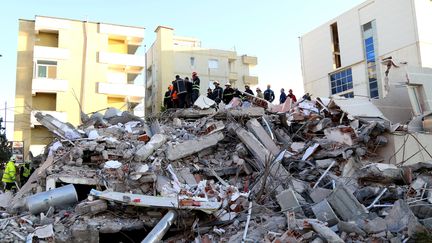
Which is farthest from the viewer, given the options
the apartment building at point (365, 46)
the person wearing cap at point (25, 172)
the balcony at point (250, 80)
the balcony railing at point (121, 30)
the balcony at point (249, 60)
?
the balcony at point (249, 60)

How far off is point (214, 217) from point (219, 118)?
11.5 ft

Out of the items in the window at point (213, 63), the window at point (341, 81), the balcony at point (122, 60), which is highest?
the window at point (213, 63)

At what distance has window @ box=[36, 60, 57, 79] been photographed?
24.8 meters

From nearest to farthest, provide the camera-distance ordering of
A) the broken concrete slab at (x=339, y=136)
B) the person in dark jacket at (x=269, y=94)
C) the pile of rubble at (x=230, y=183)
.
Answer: the pile of rubble at (x=230, y=183) < the broken concrete slab at (x=339, y=136) < the person in dark jacket at (x=269, y=94)

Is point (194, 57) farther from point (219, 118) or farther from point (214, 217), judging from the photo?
point (214, 217)

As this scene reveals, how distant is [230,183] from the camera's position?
314 inches

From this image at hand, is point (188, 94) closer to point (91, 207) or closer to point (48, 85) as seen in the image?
point (91, 207)

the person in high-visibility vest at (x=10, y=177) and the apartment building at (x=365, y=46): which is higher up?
the apartment building at (x=365, y=46)

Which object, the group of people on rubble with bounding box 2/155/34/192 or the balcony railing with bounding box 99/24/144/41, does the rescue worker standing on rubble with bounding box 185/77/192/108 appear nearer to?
the group of people on rubble with bounding box 2/155/34/192

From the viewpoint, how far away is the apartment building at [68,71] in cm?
2444

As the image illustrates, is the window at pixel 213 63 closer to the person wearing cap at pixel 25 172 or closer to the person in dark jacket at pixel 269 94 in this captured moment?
the person in dark jacket at pixel 269 94

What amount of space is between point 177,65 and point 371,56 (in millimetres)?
16217

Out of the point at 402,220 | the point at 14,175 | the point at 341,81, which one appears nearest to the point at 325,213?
the point at 402,220

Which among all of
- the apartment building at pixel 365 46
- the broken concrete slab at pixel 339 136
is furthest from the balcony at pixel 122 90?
the broken concrete slab at pixel 339 136
